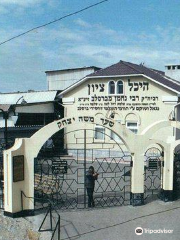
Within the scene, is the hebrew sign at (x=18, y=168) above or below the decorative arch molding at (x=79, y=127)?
below

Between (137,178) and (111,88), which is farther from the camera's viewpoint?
(111,88)

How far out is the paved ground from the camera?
395 inches

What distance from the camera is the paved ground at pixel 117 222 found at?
395 inches

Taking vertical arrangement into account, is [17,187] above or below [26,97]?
below

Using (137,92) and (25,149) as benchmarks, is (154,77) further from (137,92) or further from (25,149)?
(25,149)

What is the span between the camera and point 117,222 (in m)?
11.1

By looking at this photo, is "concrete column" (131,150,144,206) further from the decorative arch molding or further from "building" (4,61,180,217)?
the decorative arch molding

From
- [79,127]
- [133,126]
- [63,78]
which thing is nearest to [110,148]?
[133,126]

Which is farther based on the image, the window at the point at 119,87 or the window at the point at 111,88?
the window at the point at 111,88

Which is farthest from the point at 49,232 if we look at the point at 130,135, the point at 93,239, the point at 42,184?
the point at 130,135

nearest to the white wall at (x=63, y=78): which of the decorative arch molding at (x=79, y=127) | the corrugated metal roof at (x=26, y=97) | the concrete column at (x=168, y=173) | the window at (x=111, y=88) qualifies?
the corrugated metal roof at (x=26, y=97)

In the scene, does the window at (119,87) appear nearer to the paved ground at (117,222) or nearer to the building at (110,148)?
the building at (110,148)

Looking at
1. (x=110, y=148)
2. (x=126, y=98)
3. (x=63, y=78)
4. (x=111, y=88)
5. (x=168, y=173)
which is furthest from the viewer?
(x=63, y=78)

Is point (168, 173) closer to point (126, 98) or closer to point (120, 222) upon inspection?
point (120, 222)
